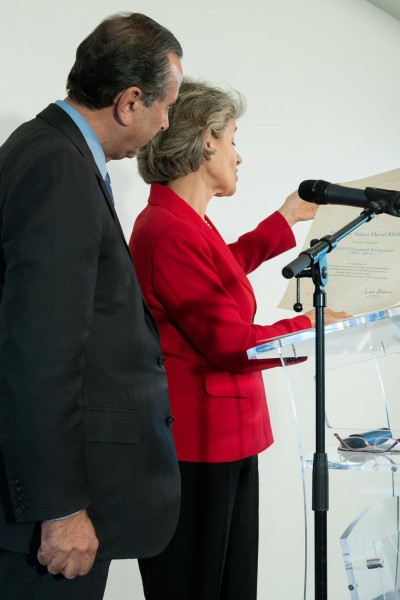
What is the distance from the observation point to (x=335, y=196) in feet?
4.77

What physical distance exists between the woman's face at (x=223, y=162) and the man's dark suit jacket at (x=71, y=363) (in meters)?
0.63

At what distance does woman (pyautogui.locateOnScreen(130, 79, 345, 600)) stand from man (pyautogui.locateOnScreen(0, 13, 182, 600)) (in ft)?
1.10

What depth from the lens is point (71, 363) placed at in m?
1.13

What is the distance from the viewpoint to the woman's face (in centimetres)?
188

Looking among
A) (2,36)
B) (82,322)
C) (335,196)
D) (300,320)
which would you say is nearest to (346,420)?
(300,320)

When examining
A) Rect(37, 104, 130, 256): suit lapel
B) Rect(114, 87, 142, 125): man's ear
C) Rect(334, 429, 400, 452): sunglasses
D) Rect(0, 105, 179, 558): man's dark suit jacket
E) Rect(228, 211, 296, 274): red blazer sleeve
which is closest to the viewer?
Rect(0, 105, 179, 558): man's dark suit jacket

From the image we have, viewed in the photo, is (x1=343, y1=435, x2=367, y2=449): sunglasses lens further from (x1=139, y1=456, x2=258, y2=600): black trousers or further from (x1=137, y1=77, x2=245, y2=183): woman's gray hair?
(x1=137, y1=77, x2=245, y2=183): woman's gray hair

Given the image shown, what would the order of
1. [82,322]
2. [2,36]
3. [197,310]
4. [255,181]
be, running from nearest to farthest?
[82,322] → [197,310] → [2,36] → [255,181]

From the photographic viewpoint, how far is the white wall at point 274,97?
2.22 m

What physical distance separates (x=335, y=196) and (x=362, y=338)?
27 centimetres

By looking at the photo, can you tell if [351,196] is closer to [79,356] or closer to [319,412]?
[319,412]

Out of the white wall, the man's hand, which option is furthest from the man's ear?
the white wall

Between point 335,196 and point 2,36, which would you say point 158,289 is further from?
point 2,36

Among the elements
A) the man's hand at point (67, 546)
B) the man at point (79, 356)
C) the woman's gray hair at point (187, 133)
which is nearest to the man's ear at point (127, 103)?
the man at point (79, 356)
